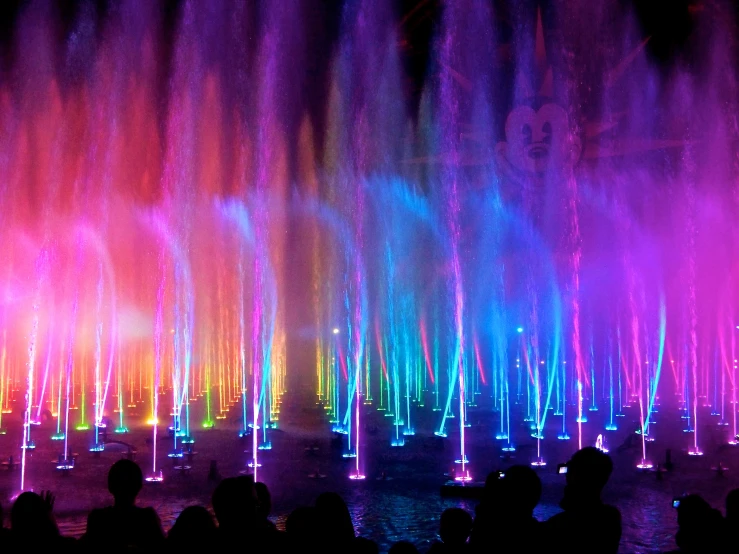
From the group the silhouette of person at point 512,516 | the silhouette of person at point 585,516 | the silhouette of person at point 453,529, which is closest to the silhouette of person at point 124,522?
the silhouette of person at point 453,529

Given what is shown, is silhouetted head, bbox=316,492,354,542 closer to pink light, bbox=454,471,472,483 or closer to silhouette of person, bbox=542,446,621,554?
silhouette of person, bbox=542,446,621,554

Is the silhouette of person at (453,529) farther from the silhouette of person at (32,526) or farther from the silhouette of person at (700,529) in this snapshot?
the silhouette of person at (32,526)

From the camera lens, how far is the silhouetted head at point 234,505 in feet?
10.1

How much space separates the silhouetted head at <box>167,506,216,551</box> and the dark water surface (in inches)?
165

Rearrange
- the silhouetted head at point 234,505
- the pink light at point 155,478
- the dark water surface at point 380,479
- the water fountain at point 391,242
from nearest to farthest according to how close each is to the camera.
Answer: the silhouetted head at point 234,505
the dark water surface at point 380,479
the pink light at point 155,478
the water fountain at point 391,242

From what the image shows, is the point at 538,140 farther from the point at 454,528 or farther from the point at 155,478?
the point at 454,528

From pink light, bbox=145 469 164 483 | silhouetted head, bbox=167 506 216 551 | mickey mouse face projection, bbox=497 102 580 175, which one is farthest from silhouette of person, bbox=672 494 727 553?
mickey mouse face projection, bbox=497 102 580 175

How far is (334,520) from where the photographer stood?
3.05 meters

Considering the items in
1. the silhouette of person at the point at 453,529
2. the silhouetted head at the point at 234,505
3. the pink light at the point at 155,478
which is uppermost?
the silhouetted head at the point at 234,505

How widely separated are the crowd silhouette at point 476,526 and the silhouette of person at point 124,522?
3.0 inches

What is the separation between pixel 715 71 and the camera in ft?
71.9

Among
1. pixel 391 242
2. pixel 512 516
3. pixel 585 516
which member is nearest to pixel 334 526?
pixel 512 516

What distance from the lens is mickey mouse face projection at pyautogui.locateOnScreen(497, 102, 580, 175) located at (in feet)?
71.7

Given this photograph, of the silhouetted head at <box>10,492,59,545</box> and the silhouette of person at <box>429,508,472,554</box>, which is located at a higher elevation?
the silhouetted head at <box>10,492,59,545</box>
